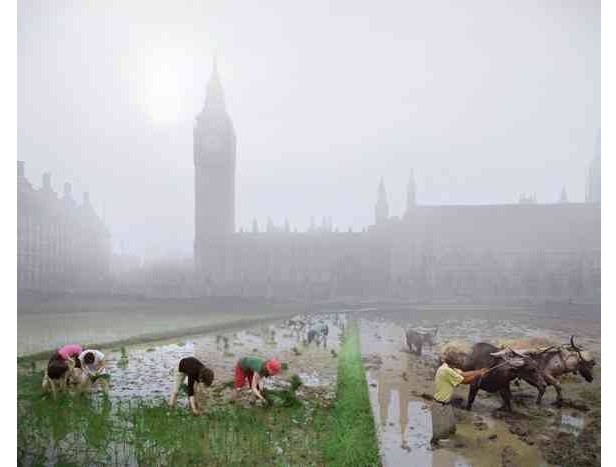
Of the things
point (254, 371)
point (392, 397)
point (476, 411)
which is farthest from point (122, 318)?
point (476, 411)

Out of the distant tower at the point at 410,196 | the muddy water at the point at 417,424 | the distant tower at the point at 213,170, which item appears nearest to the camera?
the muddy water at the point at 417,424

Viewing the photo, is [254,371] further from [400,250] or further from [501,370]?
[501,370]

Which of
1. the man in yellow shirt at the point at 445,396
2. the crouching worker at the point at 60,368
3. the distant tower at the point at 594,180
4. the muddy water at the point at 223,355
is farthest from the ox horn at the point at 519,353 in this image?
the crouching worker at the point at 60,368

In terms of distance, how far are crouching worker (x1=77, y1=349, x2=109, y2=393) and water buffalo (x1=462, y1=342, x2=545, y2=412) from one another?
4.51 meters

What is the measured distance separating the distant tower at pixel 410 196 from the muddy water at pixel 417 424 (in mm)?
1593

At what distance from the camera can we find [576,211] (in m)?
5.09

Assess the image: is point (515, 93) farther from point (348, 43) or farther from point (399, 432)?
point (399, 432)

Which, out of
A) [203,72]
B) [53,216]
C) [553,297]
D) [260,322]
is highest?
[203,72]

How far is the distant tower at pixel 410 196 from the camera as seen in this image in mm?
5539

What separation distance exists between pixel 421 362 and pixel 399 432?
964 mm

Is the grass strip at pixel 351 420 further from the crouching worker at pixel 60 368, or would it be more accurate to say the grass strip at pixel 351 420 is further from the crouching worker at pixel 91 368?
the crouching worker at pixel 60 368

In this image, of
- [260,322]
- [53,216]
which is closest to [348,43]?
[260,322]

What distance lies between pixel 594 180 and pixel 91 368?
6683mm

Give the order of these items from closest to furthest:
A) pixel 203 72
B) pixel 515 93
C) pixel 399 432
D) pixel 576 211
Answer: pixel 399 432 < pixel 576 211 < pixel 515 93 < pixel 203 72
